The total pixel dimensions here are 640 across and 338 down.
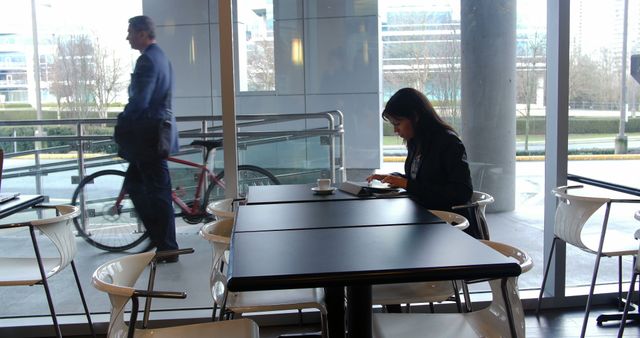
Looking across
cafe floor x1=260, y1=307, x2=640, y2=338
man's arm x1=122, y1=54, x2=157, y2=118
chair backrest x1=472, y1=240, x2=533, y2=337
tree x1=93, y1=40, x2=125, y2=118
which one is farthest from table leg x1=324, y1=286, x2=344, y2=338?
tree x1=93, y1=40, x2=125, y2=118

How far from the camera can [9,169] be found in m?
3.91

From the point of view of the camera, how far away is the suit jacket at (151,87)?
374 cm

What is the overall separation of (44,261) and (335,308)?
1737 millimetres

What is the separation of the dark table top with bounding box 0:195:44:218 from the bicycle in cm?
62

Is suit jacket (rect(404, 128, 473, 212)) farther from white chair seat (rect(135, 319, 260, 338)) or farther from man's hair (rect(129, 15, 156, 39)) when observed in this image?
man's hair (rect(129, 15, 156, 39))

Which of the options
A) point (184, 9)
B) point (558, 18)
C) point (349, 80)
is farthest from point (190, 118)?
point (558, 18)

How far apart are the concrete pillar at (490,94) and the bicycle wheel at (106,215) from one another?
2271 millimetres

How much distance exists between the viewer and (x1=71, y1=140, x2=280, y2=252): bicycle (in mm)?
3953

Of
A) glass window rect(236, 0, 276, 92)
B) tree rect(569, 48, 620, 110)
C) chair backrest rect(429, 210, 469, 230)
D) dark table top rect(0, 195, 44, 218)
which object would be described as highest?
glass window rect(236, 0, 276, 92)

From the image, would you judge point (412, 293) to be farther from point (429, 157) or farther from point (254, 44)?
point (254, 44)

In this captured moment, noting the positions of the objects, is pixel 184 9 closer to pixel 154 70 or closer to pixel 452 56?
pixel 154 70

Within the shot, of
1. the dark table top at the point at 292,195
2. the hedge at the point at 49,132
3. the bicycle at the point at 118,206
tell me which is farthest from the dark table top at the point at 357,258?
the hedge at the point at 49,132

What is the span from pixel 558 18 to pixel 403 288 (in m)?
2.09

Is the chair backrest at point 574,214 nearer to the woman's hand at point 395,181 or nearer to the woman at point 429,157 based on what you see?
the woman at point 429,157
